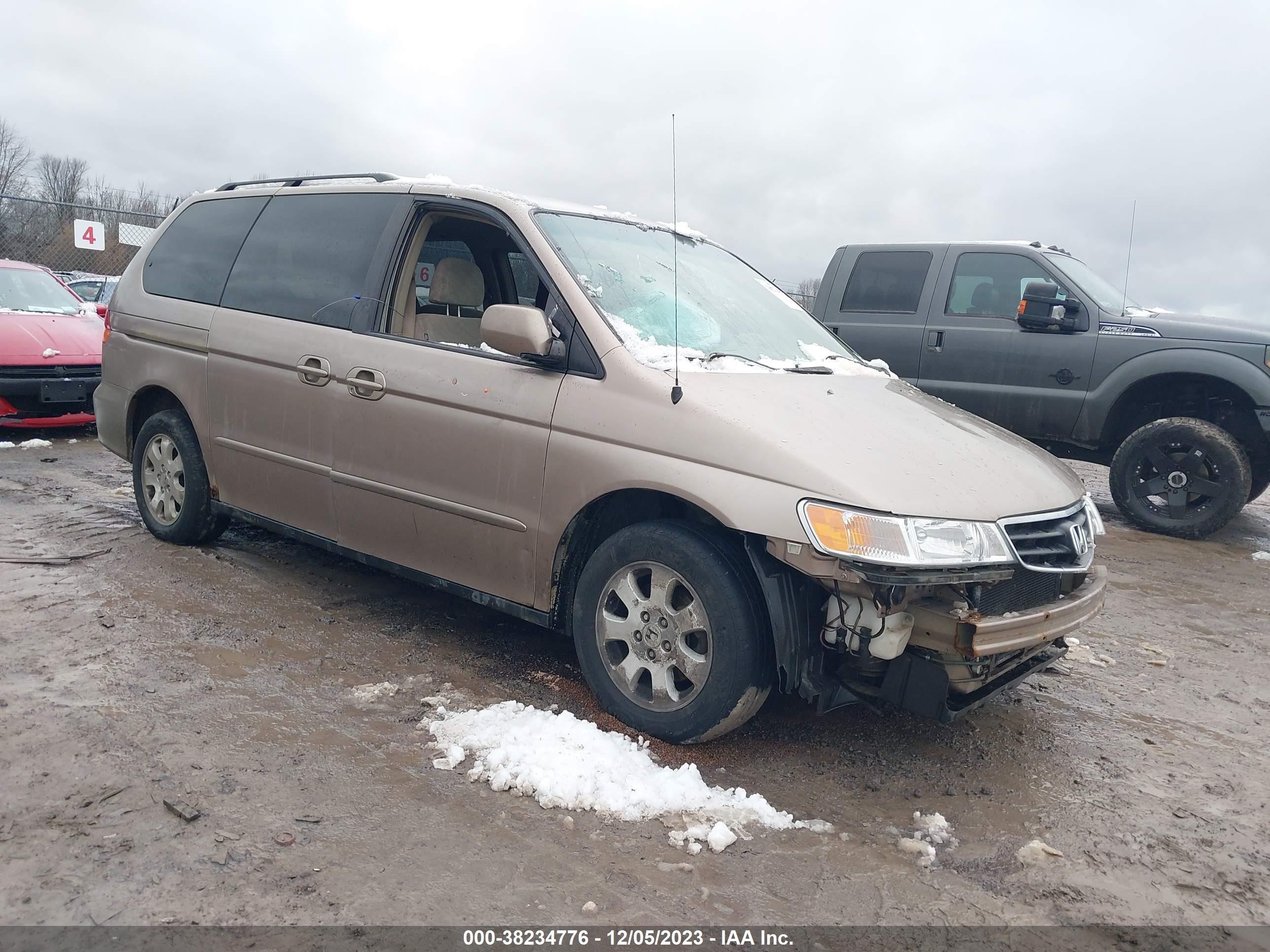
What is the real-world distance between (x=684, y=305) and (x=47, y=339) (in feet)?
22.8

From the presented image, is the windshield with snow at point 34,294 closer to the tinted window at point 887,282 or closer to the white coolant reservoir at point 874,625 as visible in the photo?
the tinted window at point 887,282

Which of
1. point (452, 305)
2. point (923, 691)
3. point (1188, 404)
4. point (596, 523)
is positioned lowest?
point (923, 691)

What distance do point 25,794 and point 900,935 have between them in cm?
243

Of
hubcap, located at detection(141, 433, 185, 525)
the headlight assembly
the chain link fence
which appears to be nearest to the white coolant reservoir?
the headlight assembly

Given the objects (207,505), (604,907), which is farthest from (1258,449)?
(207,505)

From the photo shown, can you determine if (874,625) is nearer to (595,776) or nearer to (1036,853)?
(1036,853)

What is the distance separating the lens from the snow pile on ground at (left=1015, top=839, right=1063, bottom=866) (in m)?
2.74

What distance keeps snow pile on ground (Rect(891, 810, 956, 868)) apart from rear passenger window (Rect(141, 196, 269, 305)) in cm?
392

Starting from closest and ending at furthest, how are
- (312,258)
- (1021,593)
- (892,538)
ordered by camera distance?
(892,538), (1021,593), (312,258)

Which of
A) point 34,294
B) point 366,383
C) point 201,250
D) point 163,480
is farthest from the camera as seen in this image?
point 34,294

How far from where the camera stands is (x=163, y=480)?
506cm

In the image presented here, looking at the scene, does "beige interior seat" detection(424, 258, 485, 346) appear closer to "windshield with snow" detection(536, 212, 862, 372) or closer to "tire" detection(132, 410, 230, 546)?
"windshield with snow" detection(536, 212, 862, 372)

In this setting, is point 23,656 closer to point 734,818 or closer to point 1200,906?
point 734,818

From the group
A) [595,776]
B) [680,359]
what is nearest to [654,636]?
[595,776]
